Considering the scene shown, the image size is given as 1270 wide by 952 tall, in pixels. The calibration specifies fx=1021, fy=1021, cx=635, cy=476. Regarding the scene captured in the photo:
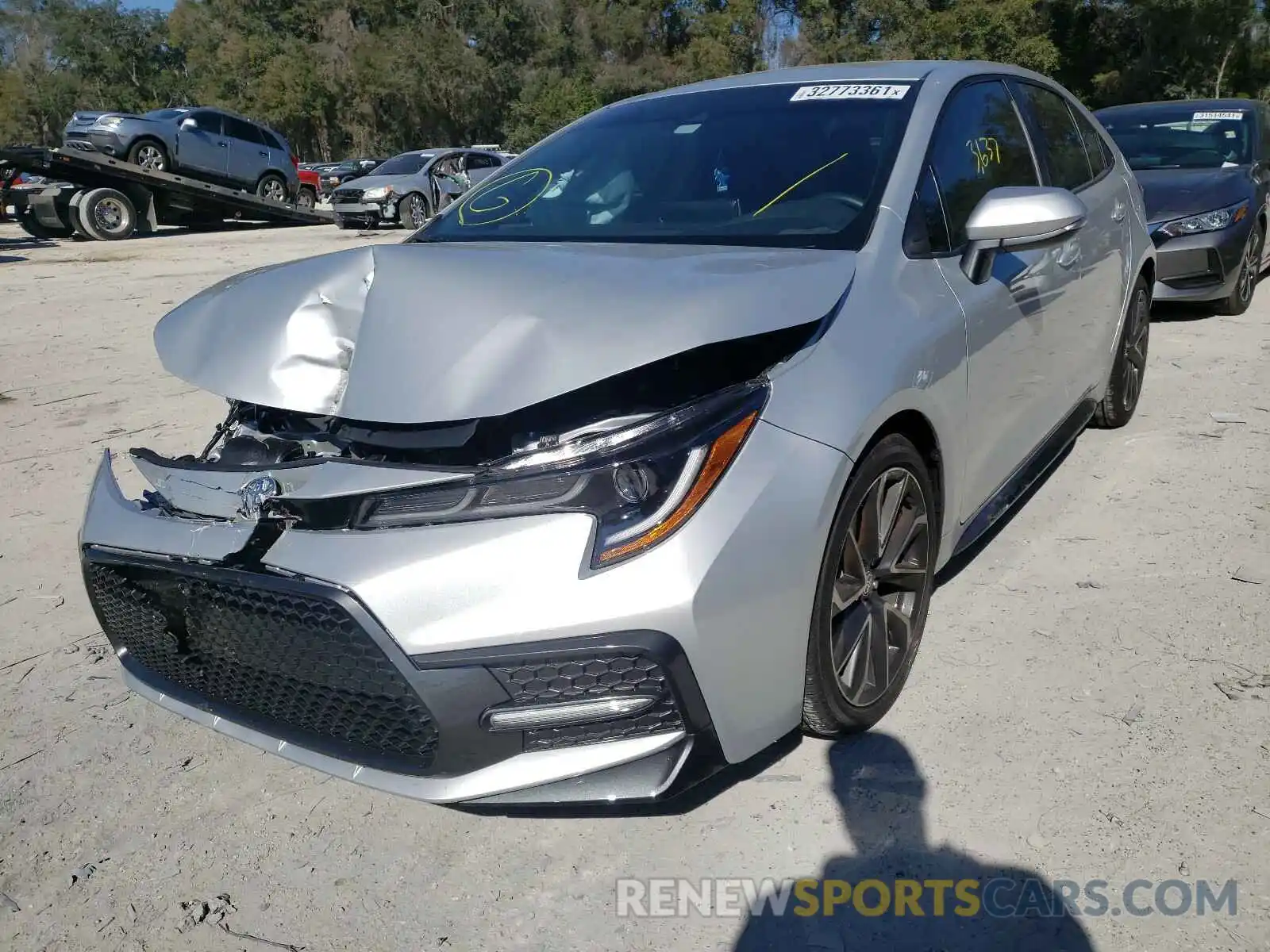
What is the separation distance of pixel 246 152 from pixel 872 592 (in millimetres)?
20611

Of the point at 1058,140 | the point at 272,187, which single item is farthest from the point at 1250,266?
the point at 272,187

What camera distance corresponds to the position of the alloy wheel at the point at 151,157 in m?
18.0

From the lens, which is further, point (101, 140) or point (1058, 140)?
point (101, 140)

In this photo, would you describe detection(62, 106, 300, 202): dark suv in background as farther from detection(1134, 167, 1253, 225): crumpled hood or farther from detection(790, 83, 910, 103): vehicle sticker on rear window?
detection(790, 83, 910, 103): vehicle sticker on rear window

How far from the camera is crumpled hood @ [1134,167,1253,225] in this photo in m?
6.84

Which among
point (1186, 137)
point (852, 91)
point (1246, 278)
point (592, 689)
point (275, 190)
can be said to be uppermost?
point (852, 91)

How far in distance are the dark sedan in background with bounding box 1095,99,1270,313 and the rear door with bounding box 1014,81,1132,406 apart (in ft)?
8.96

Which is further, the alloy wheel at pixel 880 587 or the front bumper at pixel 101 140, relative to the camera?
the front bumper at pixel 101 140

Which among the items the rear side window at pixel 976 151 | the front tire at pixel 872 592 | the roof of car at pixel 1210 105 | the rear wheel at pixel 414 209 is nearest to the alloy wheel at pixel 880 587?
the front tire at pixel 872 592

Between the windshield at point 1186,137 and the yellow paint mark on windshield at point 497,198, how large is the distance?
5.86 m

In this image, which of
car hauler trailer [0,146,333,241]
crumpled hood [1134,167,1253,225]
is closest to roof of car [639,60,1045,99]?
crumpled hood [1134,167,1253,225]

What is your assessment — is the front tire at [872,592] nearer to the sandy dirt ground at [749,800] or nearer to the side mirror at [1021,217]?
the sandy dirt ground at [749,800]

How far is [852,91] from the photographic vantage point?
3.13 metres

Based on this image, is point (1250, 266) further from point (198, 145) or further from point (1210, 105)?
point (198, 145)
